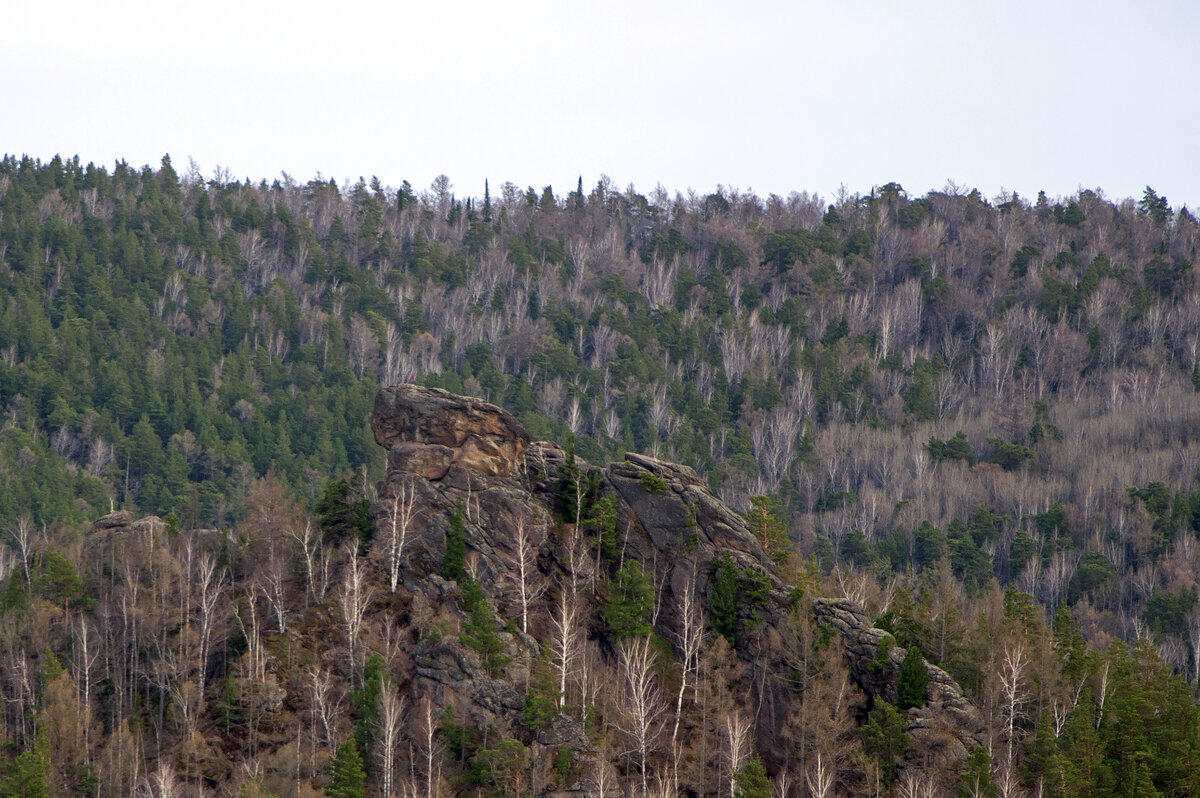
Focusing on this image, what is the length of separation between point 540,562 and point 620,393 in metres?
77.5

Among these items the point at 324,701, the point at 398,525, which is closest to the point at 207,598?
the point at 398,525

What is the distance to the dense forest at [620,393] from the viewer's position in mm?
71812

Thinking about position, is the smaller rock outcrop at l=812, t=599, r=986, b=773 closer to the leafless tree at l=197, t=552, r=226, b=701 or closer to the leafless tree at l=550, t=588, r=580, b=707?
the leafless tree at l=550, t=588, r=580, b=707

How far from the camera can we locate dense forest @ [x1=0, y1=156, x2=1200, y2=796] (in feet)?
236

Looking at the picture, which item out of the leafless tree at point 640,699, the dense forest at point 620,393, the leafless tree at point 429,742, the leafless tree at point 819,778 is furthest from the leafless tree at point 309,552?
the leafless tree at point 819,778

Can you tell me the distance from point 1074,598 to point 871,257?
81048 mm

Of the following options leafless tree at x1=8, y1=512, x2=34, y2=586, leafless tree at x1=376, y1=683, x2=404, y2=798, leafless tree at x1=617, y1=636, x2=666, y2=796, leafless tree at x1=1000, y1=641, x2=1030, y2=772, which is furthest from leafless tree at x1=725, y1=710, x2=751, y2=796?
leafless tree at x1=8, y1=512, x2=34, y2=586

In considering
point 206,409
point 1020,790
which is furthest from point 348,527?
point 206,409

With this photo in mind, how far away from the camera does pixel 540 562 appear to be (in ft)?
234

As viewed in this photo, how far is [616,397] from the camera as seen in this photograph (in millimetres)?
148750

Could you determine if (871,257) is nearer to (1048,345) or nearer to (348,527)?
(1048,345)

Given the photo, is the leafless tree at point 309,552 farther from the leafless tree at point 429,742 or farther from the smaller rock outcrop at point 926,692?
the smaller rock outcrop at point 926,692

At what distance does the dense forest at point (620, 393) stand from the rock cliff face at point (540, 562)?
324 centimetres

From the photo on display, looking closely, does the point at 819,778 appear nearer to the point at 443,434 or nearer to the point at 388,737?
the point at 388,737
